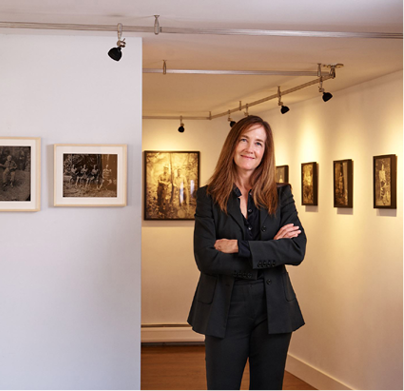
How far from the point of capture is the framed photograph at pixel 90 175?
11.4 ft

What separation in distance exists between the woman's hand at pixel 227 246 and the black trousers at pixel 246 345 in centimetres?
14

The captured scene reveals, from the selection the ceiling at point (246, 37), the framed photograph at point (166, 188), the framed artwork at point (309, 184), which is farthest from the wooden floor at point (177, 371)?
the ceiling at point (246, 37)

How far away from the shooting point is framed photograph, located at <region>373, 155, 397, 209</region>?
176 inches

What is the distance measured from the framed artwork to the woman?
3.23 m

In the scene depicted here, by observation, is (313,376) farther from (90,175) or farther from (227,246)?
(227,246)

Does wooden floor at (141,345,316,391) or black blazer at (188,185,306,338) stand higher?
black blazer at (188,185,306,338)

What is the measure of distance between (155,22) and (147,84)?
6.81 feet

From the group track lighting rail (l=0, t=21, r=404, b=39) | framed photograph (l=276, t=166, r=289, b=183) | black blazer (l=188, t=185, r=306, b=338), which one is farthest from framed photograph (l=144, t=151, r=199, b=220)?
black blazer (l=188, t=185, r=306, b=338)

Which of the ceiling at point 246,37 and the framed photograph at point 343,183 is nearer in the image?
the ceiling at point 246,37

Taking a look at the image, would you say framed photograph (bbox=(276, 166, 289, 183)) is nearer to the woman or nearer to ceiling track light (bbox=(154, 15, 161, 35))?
ceiling track light (bbox=(154, 15, 161, 35))

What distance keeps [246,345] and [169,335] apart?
16.7ft

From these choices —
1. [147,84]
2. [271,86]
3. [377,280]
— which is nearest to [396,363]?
[377,280]

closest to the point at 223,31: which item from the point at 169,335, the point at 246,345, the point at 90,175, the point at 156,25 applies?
the point at 156,25

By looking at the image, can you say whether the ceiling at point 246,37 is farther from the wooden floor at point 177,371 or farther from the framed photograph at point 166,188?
the wooden floor at point 177,371
